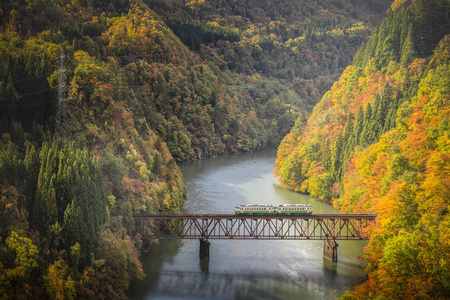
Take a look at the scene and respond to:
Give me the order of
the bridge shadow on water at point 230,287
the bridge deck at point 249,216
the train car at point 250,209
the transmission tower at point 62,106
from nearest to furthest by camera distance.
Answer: the bridge shadow on water at point 230,287
the bridge deck at point 249,216
the transmission tower at point 62,106
the train car at point 250,209

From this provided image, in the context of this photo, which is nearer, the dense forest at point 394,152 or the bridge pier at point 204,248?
the dense forest at point 394,152

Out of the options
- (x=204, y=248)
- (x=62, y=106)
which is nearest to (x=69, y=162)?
(x=62, y=106)

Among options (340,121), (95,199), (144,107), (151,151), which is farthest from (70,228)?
(144,107)

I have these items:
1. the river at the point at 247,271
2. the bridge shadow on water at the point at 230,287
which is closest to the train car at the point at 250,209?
the river at the point at 247,271

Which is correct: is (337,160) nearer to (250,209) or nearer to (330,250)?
(330,250)

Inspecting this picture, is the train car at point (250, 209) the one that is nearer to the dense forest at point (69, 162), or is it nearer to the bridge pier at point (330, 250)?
the bridge pier at point (330, 250)

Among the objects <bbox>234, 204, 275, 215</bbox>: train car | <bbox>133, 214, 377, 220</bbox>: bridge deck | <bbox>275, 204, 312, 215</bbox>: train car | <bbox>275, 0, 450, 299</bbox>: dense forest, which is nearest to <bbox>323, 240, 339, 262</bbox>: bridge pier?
<bbox>133, 214, 377, 220</bbox>: bridge deck

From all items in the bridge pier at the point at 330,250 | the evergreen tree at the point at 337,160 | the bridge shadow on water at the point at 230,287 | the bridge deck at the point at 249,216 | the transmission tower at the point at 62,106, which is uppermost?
the transmission tower at the point at 62,106
